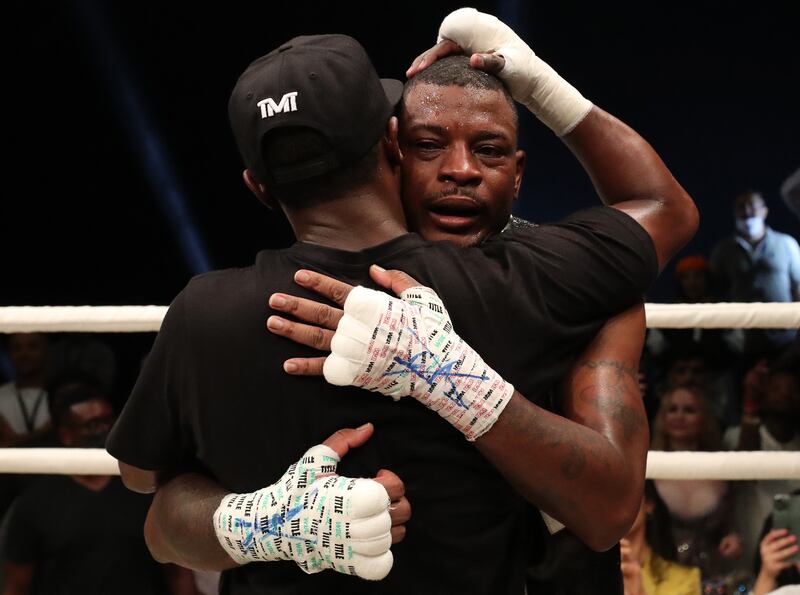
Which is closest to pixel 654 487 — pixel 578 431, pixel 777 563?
pixel 777 563

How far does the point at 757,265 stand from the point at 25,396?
9.37ft

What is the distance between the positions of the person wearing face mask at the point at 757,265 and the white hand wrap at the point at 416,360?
310cm

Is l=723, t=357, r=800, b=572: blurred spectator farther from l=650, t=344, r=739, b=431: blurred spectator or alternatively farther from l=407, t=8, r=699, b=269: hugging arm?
l=407, t=8, r=699, b=269: hugging arm

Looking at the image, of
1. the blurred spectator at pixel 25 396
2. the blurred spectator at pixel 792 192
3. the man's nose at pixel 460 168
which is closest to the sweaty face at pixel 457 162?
the man's nose at pixel 460 168

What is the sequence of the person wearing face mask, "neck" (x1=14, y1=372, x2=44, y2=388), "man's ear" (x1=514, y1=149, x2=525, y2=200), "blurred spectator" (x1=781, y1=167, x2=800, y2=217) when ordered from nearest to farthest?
"man's ear" (x1=514, y1=149, x2=525, y2=200) < "neck" (x1=14, y1=372, x2=44, y2=388) < the person wearing face mask < "blurred spectator" (x1=781, y1=167, x2=800, y2=217)

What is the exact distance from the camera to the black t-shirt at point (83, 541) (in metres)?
2.70

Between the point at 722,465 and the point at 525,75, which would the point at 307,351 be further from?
the point at 722,465

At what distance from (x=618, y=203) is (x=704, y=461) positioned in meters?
0.72

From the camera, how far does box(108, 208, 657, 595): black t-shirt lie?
1.04 metres

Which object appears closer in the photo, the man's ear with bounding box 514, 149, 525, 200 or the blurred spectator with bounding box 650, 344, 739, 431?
the man's ear with bounding box 514, 149, 525, 200

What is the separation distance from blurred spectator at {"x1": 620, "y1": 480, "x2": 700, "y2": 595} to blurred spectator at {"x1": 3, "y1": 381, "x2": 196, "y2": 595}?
1239mm

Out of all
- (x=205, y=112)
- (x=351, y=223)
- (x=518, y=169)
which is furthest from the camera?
(x=205, y=112)

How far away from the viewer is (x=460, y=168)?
1305 mm

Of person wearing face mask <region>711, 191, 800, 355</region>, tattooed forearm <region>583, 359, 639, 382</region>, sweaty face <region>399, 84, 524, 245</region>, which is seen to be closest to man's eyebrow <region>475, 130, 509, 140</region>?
sweaty face <region>399, 84, 524, 245</region>
